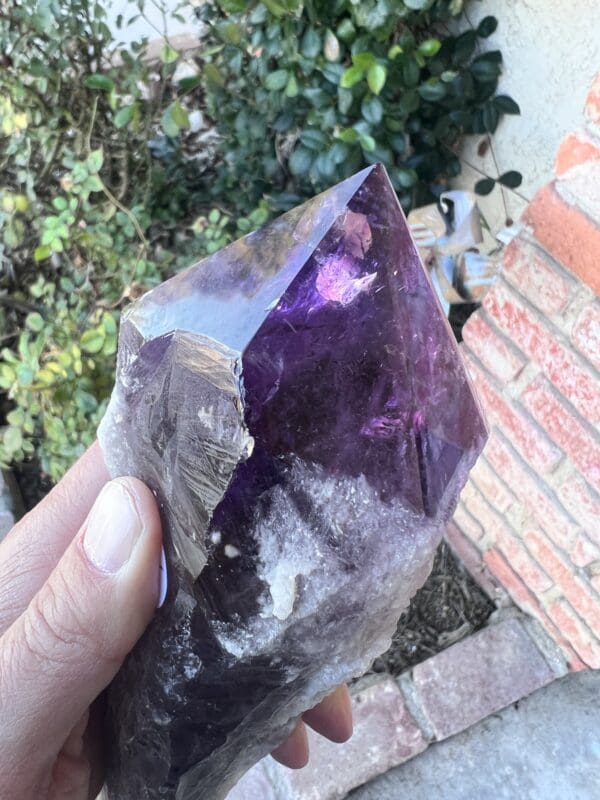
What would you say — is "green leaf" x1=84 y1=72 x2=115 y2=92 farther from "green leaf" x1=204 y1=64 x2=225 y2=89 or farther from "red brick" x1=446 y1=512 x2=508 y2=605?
"red brick" x1=446 y1=512 x2=508 y2=605

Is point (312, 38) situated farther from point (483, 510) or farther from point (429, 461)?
point (429, 461)

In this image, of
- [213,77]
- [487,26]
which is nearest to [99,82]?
[213,77]

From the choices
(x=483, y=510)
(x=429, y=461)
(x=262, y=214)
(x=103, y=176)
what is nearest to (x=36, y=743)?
(x=429, y=461)

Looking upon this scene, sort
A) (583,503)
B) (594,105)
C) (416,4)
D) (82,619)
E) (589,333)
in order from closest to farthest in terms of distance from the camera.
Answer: (82,619)
(594,105)
(589,333)
(583,503)
(416,4)

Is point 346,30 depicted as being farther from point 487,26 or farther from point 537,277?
point 537,277

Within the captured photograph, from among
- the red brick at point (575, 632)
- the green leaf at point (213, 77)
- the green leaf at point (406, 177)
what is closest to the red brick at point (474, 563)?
the red brick at point (575, 632)

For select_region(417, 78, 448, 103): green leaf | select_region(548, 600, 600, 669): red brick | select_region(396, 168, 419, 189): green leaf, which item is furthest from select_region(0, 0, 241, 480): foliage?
select_region(548, 600, 600, 669): red brick

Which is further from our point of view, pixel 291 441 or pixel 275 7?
pixel 275 7
